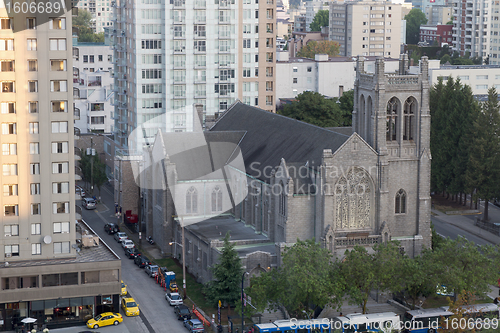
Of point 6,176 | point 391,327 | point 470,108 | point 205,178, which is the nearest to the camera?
point 391,327

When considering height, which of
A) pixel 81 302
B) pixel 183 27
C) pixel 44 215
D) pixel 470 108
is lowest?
pixel 81 302

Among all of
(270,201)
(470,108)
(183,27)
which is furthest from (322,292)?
(183,27)

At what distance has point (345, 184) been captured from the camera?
88.6 metres

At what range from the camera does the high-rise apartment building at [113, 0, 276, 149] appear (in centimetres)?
13188

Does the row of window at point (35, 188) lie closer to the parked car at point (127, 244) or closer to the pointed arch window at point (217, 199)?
the parked car at point (127, 244)

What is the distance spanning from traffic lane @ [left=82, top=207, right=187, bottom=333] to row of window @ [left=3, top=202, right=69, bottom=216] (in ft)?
43.4

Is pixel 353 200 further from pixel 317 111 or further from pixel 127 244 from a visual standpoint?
pixel 317 111

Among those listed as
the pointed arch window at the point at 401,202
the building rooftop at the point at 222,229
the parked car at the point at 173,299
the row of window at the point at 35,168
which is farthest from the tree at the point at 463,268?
the row of window at the point at 35,168

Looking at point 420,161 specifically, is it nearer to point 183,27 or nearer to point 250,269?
point 250,269

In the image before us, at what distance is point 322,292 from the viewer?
258 ft

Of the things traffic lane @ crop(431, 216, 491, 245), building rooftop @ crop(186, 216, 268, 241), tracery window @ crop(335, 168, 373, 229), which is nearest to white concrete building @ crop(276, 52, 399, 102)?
traffic lane @ crop(431, 216, 491, 245)

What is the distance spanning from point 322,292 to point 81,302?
2557cm

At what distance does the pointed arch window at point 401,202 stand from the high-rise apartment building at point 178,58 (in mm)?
50825

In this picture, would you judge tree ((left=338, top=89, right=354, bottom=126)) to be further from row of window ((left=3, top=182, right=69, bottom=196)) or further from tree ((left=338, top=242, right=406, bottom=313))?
row of window ((left=3, top=182, right=69, bottom=196))
